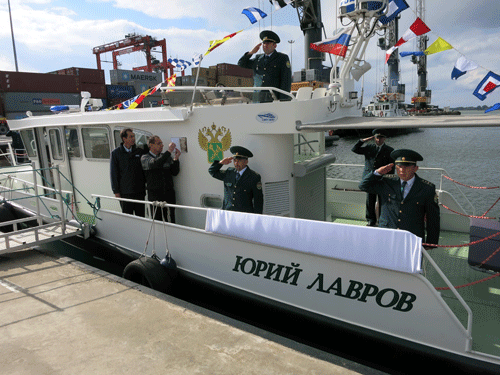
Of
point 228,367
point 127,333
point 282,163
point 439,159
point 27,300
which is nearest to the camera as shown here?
point 228,367

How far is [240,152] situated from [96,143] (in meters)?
2.86

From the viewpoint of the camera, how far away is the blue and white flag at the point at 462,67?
194 inches

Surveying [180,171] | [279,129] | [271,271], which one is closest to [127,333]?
[271,271]

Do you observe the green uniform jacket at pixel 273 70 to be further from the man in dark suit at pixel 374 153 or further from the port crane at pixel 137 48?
the port crane at pixel 137 48

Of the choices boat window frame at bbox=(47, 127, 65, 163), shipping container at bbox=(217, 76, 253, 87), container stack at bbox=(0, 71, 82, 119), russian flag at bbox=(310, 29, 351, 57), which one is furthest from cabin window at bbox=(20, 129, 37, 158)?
shipping container at bbox=(217, 76, 253, 87)

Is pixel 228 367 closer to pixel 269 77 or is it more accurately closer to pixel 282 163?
pixel 282 163

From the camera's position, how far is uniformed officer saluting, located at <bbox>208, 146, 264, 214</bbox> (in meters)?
4.03

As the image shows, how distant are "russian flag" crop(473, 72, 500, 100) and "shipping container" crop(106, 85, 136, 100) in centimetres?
3118

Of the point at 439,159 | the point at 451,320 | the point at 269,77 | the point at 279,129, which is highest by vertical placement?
the point at 269,77

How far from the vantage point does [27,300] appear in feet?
12.8

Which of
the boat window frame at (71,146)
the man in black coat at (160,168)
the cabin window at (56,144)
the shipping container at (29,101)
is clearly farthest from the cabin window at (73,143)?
the shipping container at (29,101)

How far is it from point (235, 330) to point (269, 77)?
11.2 ft

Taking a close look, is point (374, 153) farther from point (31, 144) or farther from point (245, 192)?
point (31, 144)

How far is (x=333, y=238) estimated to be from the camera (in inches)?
116
